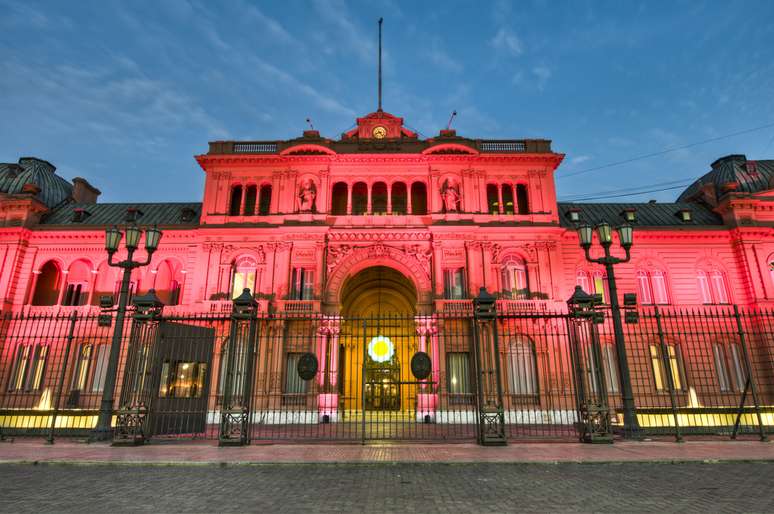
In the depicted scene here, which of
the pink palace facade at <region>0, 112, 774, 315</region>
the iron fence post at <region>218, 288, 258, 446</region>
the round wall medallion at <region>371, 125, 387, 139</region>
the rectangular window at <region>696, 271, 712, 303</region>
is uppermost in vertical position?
the round wall medallion at <region>371, 125, 387, 139</region>

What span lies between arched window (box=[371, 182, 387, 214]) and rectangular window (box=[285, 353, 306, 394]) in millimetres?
11008

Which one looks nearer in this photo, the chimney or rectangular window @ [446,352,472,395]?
rectangular window @ [446,352,472,395]

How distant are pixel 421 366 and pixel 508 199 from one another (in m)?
18.5

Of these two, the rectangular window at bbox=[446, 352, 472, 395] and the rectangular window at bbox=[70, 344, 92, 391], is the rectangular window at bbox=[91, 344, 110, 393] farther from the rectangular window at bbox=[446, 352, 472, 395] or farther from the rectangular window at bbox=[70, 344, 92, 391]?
the rectangular window at bbox=[446, 352, 472, 395]

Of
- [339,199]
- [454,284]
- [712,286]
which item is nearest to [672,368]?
[712,286]

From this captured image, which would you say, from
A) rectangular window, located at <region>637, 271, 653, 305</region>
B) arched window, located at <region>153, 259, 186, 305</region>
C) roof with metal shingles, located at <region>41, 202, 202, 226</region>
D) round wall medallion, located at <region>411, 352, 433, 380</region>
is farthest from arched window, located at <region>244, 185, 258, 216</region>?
rectangular window, located at <region>637, 271, 653, 305</region>

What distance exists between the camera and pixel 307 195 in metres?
26.2

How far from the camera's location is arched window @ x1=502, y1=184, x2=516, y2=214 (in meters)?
27.2

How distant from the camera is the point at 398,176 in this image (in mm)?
27219

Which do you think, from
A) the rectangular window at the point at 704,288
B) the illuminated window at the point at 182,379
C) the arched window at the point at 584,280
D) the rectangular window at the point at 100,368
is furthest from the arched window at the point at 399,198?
the rectangular window at the point at 100,368

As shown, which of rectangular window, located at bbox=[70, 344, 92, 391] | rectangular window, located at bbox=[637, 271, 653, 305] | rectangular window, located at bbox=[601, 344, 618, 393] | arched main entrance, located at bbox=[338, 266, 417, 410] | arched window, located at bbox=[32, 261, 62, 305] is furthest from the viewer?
arched window, located at bbox=[32, 261, 62, 305]

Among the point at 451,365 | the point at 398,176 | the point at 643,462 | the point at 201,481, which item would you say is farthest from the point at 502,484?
the point at 398,176

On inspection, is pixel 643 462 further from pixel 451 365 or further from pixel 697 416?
pixel 451 365

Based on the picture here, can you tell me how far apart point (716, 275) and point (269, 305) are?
92.5ft
